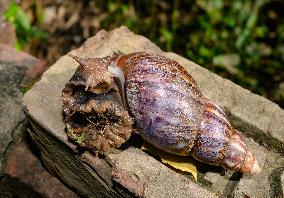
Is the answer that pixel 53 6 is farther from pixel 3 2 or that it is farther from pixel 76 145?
pixel 76 145

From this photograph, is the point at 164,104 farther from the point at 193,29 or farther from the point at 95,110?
the point at 193,29

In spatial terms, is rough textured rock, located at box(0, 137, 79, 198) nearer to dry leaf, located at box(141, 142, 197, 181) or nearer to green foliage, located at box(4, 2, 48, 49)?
dry leaf, located at box(141, 142, 197, 181)

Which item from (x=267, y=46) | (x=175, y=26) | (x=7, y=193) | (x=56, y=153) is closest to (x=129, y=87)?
(x=56, y=153)

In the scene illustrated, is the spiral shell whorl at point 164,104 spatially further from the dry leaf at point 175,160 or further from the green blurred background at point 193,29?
the green blurred background at point 193,29

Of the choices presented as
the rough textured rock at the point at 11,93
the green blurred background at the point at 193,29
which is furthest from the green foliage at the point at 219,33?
the rough textured rock at the point at 11,93

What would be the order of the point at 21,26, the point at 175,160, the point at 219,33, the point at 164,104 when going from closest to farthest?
1. the point at 164,104
2. the point at 175,160
3. the point at 21,26
4. the point at 219,33

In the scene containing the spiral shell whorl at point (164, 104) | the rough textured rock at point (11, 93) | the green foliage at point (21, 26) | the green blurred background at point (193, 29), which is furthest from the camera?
the green blurred background at point (193, 29)

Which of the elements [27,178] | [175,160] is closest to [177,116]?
[175,160]
